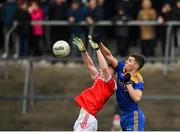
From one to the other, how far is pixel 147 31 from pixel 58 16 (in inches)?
96.5

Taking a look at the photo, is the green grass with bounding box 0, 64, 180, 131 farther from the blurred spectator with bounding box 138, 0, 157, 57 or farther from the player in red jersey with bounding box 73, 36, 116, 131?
the player in red jersey with bounding box 73, 36, 116, 131

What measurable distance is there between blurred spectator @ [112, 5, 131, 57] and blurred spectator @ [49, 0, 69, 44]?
1.43 metres

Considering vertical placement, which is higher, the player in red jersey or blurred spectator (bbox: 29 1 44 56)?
blurred spectator (bbox: 29 1 44 56)

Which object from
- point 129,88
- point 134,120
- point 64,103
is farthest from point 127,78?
point 64,103

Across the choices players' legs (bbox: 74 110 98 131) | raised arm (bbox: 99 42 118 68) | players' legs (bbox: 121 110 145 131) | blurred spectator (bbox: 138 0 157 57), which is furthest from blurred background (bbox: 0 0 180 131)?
players' legs (bbox: 74 110 98 131)

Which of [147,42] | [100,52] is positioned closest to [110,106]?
[147,42]

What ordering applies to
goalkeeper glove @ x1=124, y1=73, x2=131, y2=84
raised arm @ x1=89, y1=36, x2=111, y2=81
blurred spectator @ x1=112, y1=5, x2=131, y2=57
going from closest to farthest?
goalkeeper glove @ x1=124, y1=73, x2=131, y2=84 < raised arm @ x1=89, y1=36, x2=111, y2=81 < blurred spectator @ x1=112, y1=5, x2=131, y2=57

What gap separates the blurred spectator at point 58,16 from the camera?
18703 millimetres

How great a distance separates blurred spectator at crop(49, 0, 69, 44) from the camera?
18.7m

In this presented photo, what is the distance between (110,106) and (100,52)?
678 centimetres

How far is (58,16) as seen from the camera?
18.7 metres

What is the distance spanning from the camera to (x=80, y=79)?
18.5 m

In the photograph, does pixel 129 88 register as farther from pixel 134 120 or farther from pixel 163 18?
pixel 163 18

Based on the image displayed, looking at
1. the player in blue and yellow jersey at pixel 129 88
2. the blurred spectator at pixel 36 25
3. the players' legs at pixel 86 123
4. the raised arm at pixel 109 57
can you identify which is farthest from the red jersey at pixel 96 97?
the blurred spectator at pixel 36 25
